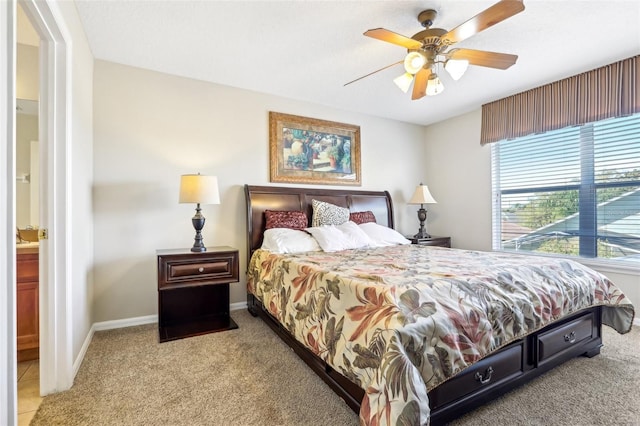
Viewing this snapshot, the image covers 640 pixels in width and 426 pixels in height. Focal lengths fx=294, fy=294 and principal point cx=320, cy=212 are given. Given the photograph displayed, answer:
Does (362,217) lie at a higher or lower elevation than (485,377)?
higher

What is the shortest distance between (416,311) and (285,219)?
2.28m

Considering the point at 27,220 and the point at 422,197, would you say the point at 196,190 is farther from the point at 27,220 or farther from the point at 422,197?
the point at 422,197

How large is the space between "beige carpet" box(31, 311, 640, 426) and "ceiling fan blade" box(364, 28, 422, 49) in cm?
228

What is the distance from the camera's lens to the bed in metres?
1.23

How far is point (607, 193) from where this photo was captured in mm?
3082

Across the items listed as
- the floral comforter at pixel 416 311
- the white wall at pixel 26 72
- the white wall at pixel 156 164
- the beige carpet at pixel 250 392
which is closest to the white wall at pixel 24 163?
the white wall at pixel 26 72

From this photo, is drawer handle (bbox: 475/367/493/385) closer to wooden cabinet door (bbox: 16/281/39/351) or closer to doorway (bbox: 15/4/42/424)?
doorway (bbox: 15/4/42/424)

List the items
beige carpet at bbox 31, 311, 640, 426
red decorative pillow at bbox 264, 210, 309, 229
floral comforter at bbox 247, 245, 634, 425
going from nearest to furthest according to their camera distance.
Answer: floral comforter at bbox 247, 245, 634, 425 → beige carpet at bbox 31, 311, 640, 426 → red decorative pillow at bbox 264, 210, 309, 229

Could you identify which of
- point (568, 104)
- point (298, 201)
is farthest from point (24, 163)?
point (568, 104)

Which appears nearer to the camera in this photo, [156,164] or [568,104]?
[156,164]

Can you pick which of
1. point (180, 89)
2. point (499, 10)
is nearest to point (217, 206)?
point (180, 89)

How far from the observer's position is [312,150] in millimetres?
3910

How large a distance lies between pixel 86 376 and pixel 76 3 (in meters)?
2.59

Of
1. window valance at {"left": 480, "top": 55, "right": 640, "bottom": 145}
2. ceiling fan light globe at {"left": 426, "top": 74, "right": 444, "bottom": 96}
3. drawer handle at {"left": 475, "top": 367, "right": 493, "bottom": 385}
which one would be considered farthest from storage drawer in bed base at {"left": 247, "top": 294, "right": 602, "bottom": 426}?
window valance at {"left": 480, "top": 55, "right": 640, "bottom": 145}
